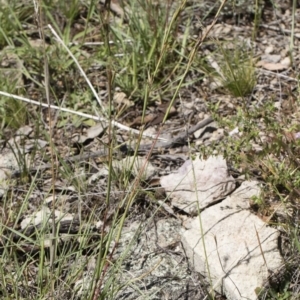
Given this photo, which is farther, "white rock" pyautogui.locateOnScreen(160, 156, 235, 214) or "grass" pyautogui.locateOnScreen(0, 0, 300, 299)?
"white rock" pyautogui.locateOnScreen(160, 156, 235, 214)

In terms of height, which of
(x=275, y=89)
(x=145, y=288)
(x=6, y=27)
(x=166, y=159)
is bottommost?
(x=145, y=288)

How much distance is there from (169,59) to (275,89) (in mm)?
538

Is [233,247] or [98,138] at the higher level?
[98,138]

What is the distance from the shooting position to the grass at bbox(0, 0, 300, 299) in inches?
84.0

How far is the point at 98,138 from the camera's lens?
2496mm

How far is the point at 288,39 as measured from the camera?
3283mm

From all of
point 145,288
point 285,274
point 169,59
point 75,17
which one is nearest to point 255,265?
point 285,274

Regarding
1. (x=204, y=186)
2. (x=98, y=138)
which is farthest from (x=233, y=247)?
(x=98, y=138)

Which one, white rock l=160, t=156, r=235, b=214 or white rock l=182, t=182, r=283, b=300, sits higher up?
white rock l=160, t=156, r=235, b=214

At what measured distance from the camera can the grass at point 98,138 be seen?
84.0 inches

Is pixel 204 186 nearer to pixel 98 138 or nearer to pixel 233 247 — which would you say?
pixel 233 247

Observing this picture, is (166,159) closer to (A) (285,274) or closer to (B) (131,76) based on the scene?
(B) (131,76)

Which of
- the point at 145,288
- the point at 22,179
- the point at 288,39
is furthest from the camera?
the point at 288,39

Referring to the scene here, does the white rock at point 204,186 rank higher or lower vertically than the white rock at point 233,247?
higher
